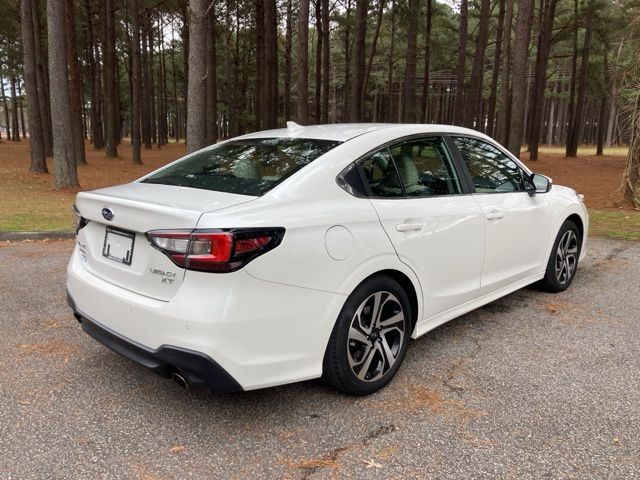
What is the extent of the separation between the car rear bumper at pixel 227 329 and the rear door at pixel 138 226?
0.30 ft

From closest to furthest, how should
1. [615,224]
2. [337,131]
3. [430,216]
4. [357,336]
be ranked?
[357,336], [430,216], [337,131], [615,224]

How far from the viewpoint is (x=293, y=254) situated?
263cm

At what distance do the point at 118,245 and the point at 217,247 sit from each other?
777mm

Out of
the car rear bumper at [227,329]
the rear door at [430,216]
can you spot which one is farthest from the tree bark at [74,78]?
the car rear bumper at [227,329]

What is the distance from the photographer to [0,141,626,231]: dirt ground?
8.74m

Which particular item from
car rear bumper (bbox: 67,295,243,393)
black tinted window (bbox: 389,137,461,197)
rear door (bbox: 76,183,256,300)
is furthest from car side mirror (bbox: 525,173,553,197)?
car rear bumper (bbox: 67,295,243,393)

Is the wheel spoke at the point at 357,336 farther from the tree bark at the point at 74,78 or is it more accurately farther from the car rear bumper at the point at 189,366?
the tree bark at the point at 74,78

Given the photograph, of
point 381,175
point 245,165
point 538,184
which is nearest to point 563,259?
point 538,184

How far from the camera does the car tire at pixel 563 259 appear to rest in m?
5.08

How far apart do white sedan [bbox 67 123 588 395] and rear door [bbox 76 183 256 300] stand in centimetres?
1

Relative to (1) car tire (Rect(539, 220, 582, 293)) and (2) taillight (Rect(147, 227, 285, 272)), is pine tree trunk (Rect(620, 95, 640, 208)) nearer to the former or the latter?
(1) car tire (Rect(539, 220, 582, 293))

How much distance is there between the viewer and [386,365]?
3.24 m

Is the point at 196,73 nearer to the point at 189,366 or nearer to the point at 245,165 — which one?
the point at 245,165

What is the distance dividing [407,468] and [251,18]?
31.0m
